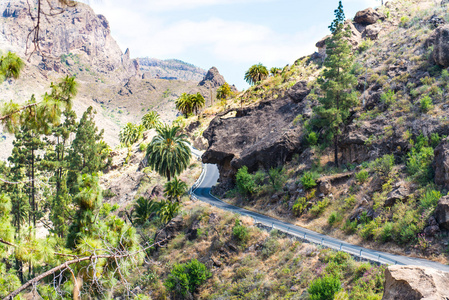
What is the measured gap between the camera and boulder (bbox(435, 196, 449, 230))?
1806cm

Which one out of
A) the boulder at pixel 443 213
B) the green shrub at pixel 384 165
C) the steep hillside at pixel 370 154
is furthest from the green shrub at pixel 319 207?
the boulder at pixel 443 213

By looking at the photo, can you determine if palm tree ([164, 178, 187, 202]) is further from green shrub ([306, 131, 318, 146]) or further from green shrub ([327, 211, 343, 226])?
green shrub ([327, 211, 343, 226])

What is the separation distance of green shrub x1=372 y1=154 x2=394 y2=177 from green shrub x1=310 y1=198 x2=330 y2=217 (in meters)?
4.40

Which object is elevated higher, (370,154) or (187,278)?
(370,154)

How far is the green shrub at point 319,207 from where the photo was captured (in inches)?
1071

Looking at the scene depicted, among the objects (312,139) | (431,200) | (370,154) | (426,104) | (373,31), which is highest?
(373,31)

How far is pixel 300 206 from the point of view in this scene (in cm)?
2847

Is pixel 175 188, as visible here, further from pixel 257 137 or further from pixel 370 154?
pixel 370 154

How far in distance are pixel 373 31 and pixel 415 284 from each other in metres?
52.2

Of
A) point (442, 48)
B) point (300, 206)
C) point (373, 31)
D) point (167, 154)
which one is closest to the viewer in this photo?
point (300, 206)

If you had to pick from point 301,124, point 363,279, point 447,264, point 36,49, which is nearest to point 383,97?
point 301,124

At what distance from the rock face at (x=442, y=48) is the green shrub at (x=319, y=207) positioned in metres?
15.9

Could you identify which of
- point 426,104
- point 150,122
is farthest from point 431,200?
point 150,122

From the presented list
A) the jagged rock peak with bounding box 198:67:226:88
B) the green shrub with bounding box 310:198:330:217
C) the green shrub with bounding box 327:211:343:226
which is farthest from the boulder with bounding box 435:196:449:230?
the jagged rock peak with bounding box 198:67:226:88
